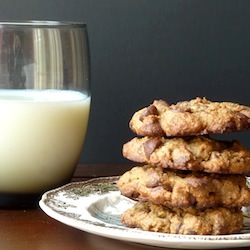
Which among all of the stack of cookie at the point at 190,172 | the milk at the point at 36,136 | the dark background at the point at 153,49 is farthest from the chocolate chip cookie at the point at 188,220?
the dark background at the point at 153,49

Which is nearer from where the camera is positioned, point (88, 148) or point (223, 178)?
point (223, 178)

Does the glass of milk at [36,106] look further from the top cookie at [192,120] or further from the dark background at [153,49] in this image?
the dark background at [153,49]

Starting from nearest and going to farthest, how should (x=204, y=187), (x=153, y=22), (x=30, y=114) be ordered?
(x=204, y=187), (x=30, y=114), (x=153, y=22)

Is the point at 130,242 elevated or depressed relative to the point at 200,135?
depressed

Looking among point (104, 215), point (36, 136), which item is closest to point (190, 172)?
point (104, 215)

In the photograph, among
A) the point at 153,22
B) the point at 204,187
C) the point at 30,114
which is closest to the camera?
the point at 204,187

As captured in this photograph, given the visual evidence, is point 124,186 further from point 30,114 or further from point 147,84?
point 147,84

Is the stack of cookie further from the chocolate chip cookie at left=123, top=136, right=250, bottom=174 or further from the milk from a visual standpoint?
the milk

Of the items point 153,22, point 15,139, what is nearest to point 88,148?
point 153,22
